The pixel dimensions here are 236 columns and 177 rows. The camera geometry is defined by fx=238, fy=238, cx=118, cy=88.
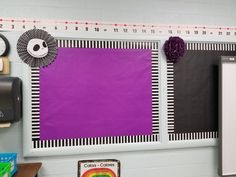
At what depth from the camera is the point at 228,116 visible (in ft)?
6.98

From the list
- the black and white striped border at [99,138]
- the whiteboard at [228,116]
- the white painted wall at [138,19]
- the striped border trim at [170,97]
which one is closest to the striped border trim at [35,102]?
the black and white striped border at [99,138]

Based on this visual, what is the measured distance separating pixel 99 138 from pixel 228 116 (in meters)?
1.16

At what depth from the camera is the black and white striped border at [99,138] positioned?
189cm

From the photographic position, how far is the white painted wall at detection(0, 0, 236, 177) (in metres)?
1.90

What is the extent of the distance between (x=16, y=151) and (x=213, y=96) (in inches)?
69.2

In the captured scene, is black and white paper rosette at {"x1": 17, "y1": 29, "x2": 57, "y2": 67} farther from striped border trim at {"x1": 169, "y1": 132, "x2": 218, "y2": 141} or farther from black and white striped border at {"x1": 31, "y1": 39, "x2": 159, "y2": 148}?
striped border trim at {"x1": 169, "y1": 132, "x2": 218, "y2": 141}

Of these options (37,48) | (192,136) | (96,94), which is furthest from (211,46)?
(37,48)

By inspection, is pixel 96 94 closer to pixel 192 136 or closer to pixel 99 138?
pixel 99 138

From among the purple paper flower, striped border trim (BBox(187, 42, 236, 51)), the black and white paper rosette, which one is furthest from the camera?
striped border trim (BBox(187, 42, 236, 51))

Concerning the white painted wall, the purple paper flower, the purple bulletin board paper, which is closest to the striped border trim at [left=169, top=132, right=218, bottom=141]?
the white painted wall

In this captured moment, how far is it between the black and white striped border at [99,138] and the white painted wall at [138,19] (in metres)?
0.11

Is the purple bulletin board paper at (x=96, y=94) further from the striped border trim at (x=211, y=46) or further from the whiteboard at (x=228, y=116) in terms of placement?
the whiteboard at (x=228, y=116)

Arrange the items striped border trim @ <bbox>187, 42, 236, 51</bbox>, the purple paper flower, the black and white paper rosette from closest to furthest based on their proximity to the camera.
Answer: the black and white paper rosette
the purple paper flower
striped border trim @ <bbox>187, 42, 236, 51</bbox>

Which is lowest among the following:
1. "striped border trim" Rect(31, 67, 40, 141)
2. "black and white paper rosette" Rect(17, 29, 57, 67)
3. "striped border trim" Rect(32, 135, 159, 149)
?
"striped border trim" Rect(32, 135, 159, 149)
